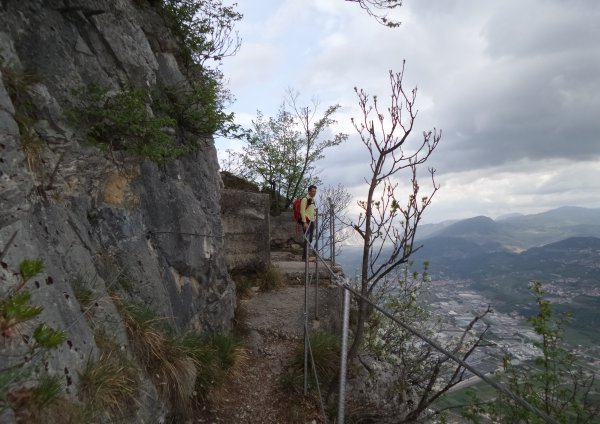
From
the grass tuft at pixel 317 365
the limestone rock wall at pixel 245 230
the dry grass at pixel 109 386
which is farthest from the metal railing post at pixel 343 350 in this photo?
the limestone rock wall at pixel 245 230

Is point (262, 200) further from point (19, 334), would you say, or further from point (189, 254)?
point (19, 334)

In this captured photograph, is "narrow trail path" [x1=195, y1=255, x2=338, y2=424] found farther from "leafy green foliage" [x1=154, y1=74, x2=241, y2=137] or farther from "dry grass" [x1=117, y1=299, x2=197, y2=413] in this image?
"leafy green foliage" [x1=154, y1=74, x2=241, y2=137]

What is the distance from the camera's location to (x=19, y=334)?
2551 mm

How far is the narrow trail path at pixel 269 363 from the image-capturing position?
17.9ft

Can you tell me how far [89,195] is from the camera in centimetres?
467

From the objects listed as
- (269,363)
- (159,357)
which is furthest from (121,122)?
(269,363)

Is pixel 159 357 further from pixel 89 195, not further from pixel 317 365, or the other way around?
pixel 317 365

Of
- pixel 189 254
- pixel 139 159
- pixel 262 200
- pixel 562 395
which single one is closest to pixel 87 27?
pixel 139 159

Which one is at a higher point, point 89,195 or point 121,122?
point 121,122

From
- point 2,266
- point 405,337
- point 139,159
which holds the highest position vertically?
point 139,159

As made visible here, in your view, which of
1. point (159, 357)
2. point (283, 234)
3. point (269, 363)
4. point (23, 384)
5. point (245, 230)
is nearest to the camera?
point (23, 384)

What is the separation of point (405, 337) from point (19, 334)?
308 inches

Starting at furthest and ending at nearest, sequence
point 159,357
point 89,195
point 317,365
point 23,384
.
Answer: point 317,365
point 89,195
point 159,357
point 23,384

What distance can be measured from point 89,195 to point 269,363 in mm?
4356
